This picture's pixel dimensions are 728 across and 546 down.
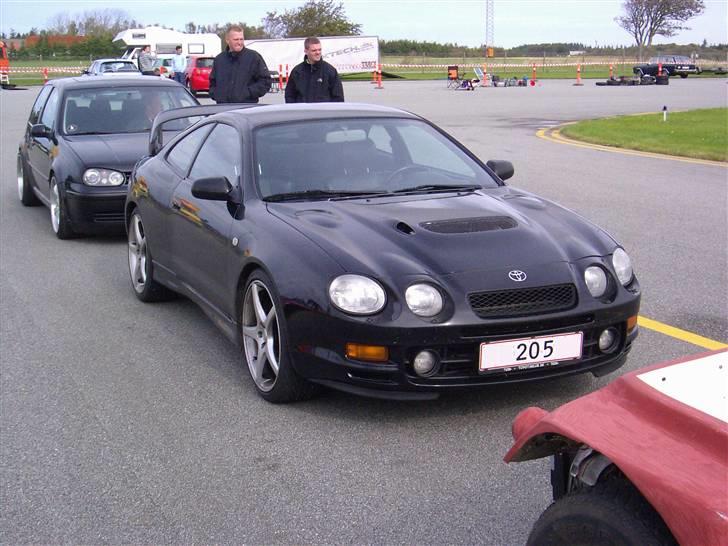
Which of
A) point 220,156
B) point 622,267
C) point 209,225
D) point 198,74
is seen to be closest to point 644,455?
point 622,267

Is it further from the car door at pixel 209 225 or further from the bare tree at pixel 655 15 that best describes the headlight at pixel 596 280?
the bare tree at pixel 655 15

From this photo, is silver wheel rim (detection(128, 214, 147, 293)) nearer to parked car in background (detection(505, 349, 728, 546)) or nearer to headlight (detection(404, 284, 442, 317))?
headlight (detection(404, 284, 442, 317))

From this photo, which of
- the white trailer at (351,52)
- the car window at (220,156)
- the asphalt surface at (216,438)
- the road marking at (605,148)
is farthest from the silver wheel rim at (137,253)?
the white trailer at (351,52)

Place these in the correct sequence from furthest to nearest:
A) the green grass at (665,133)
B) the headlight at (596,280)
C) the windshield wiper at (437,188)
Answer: the green grass at (665,133) → the windshield wiper at (437,188) → the headlight at (596,280)

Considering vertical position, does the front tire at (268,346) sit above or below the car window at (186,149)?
Answer: below

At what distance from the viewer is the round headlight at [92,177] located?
880 centimetres

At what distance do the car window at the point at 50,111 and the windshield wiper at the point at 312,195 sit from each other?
18.0 ft

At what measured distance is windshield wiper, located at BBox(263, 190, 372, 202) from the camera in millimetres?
5195

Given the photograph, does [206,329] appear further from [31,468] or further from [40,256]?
[40,256]

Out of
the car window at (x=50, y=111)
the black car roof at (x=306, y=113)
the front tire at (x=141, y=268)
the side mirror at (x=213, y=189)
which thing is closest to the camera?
the side mirror at (x=213, y=189)

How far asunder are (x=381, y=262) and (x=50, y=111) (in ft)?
22.9

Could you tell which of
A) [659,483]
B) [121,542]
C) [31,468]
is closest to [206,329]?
[31,468]

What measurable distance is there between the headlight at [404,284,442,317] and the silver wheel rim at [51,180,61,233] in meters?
5.76

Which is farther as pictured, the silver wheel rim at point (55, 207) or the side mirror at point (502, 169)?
the silver wheel rim at point (55, 207)
